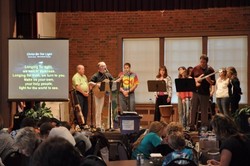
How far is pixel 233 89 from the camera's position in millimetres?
10680

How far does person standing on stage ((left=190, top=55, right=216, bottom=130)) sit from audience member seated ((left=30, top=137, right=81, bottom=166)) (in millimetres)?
8273

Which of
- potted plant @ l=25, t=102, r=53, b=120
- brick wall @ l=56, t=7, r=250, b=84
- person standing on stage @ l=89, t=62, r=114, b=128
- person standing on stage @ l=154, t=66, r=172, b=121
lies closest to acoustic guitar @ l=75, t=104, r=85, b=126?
person standing on stage @ l=89, t=62, r=114, b=128

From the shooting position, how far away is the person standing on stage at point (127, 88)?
11.5m

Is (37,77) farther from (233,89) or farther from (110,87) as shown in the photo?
(233,89)

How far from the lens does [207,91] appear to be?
1030cm

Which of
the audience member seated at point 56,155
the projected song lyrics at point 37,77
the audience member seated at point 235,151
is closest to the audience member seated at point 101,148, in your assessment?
the audience member seated at point 235,151

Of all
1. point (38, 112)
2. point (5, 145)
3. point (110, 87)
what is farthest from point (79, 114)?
point (5, 145)

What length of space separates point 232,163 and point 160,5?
6.60 m

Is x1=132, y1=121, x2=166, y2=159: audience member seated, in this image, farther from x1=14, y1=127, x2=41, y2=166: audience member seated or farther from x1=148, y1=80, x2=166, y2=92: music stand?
x1=148, y1=80, x2=166, y2=92: music stand

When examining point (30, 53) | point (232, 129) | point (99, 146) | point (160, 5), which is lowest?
point (99, 146)

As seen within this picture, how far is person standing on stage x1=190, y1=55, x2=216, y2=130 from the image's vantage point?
33.5ft

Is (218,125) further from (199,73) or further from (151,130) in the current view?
(199,73)

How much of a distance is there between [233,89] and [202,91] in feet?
2.74

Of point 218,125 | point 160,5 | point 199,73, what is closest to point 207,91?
point 199,73
